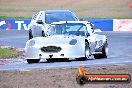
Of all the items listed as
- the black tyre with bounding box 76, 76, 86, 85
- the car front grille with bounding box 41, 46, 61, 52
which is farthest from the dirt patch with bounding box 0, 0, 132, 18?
the black tyre with bounding box 76, 76, 86, 85

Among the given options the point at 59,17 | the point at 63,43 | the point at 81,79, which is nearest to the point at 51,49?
the point at 63,43

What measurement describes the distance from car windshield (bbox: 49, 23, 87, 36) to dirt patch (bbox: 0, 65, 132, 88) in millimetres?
942

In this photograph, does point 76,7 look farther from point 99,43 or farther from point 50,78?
point 50,78

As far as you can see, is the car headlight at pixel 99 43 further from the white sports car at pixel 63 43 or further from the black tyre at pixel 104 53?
the white sports car at pixel 63 43

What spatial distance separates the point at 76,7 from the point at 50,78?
77.6 m

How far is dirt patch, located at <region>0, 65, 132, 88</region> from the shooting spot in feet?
39.0

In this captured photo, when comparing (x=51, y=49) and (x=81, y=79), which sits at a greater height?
(x=51, y=49)

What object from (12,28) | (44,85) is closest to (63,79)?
(44,85)

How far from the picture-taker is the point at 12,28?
48.8 metres

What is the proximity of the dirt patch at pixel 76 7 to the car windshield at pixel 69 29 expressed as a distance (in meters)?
63.1

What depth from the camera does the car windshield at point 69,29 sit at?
1397 cm

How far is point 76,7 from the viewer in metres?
90.3

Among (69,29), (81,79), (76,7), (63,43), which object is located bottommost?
(81,79)

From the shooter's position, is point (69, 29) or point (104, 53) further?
point (104, 53)
